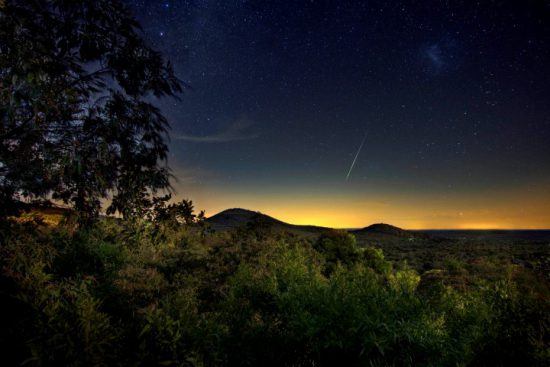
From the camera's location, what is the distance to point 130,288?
427cm

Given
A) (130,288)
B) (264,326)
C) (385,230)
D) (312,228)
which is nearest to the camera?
(264,326)

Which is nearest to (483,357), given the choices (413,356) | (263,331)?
(413,356)

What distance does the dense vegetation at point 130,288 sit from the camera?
9.78 feet

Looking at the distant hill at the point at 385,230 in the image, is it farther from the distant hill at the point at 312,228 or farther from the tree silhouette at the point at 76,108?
the tree silhouette at the point at 76,108

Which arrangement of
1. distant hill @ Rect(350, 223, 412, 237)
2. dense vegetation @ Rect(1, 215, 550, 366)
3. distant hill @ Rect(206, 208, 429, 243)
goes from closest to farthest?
dense vegetation @ Rect(1, 215, 550, 366) → distant hill @ Rect(206, 208, 429, 243) → distant hill @ Rect(350, 223, 412, 237)

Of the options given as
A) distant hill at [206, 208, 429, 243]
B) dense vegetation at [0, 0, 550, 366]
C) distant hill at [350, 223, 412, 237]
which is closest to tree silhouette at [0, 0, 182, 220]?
dense vegetation at [0, 0, 550, 366]

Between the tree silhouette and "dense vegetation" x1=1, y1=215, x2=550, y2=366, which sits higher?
the tree silhouette

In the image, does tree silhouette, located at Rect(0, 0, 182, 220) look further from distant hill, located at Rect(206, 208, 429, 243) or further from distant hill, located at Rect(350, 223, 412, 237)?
distant hill, located at Rect(350, 223, 412, 237)

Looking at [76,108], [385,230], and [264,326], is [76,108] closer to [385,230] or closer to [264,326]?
[264,326]

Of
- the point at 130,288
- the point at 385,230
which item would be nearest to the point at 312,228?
the point at 385,230

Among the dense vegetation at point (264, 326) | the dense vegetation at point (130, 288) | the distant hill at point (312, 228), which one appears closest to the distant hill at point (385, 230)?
the distant hill at point (312, 228)

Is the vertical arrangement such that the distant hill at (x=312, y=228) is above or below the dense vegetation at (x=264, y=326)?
above

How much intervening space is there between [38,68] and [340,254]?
10.7m

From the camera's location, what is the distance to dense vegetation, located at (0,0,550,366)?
2.98m
